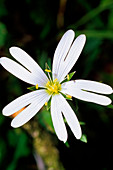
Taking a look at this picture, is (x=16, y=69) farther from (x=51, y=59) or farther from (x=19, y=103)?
(x=51, y=59)

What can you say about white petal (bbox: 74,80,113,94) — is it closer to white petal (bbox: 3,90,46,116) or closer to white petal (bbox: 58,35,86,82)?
white petal (bbox: 58,35,86,82)

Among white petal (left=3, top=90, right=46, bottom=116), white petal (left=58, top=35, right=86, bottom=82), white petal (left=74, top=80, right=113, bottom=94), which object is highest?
white petal (left=58, top=35, right=86, bottom=82)

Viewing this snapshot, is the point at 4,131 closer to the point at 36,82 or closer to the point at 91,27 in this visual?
the point at 36,82

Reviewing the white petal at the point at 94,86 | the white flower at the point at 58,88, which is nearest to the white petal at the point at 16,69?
the white flower at the point at 58,88

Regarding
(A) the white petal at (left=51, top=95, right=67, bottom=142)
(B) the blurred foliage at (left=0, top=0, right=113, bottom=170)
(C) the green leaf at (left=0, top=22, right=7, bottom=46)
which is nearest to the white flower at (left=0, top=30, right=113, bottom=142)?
(A) the white petal at (left=51, top=95, right=67, bottom=142)

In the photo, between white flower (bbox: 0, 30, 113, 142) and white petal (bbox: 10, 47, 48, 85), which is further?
white petal (bbox: 10, 47, 48, 85)

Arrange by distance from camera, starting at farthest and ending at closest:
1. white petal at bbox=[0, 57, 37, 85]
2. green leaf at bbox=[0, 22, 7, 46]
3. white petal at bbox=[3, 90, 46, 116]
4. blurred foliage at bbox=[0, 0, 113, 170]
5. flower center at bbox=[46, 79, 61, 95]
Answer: green leaf at bbox=[0, 22, 7, 46] < blurred foliage at bbox=[0, 0, 113, 170] < flower center at bbox=[46, 79, 61, 95] < white petal at bbox=[0, 57, 37, 85] < white petal at bbox=[3, 90, 46, 116]

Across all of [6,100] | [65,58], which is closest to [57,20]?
[6,100]
